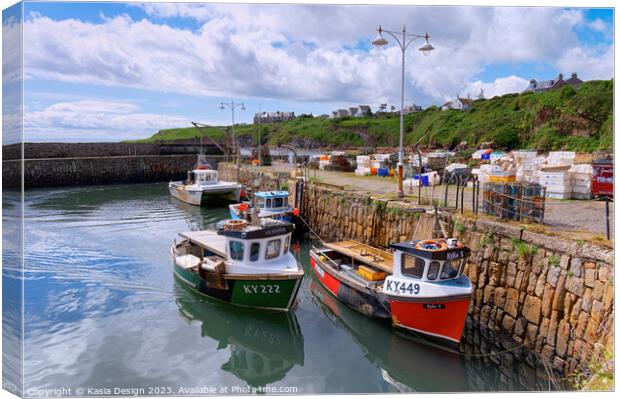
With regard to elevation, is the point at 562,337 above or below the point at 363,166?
below

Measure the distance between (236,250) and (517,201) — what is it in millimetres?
7204

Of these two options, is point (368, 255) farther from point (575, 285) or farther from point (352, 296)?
point (575, 285)

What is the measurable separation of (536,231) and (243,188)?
76.8 feet

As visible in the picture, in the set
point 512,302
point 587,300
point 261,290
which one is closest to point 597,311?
point 587,300

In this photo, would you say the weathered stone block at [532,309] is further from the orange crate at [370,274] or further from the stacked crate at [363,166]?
the stacked crate at [363,166]

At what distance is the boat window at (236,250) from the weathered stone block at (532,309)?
22.6 ft

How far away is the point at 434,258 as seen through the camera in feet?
34.0

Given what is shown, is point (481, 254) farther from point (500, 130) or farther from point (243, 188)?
point (500, 130)

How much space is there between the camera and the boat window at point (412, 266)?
1067cm

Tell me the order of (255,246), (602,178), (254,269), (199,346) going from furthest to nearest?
(602,178), (255,246), (254,269), (199,346)

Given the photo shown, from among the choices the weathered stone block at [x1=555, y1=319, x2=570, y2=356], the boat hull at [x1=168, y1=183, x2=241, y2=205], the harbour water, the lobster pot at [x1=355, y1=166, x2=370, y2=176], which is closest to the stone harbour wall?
the boat hull at [x1=168, y1=183, x2=241, y2=205]

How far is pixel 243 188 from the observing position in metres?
32.0

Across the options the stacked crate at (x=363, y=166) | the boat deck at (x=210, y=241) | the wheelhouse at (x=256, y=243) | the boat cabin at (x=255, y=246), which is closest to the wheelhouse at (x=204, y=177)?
the stacked crate at (x=363, y=166)

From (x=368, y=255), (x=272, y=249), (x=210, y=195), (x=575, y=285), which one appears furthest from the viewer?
(x=210, y=195)
